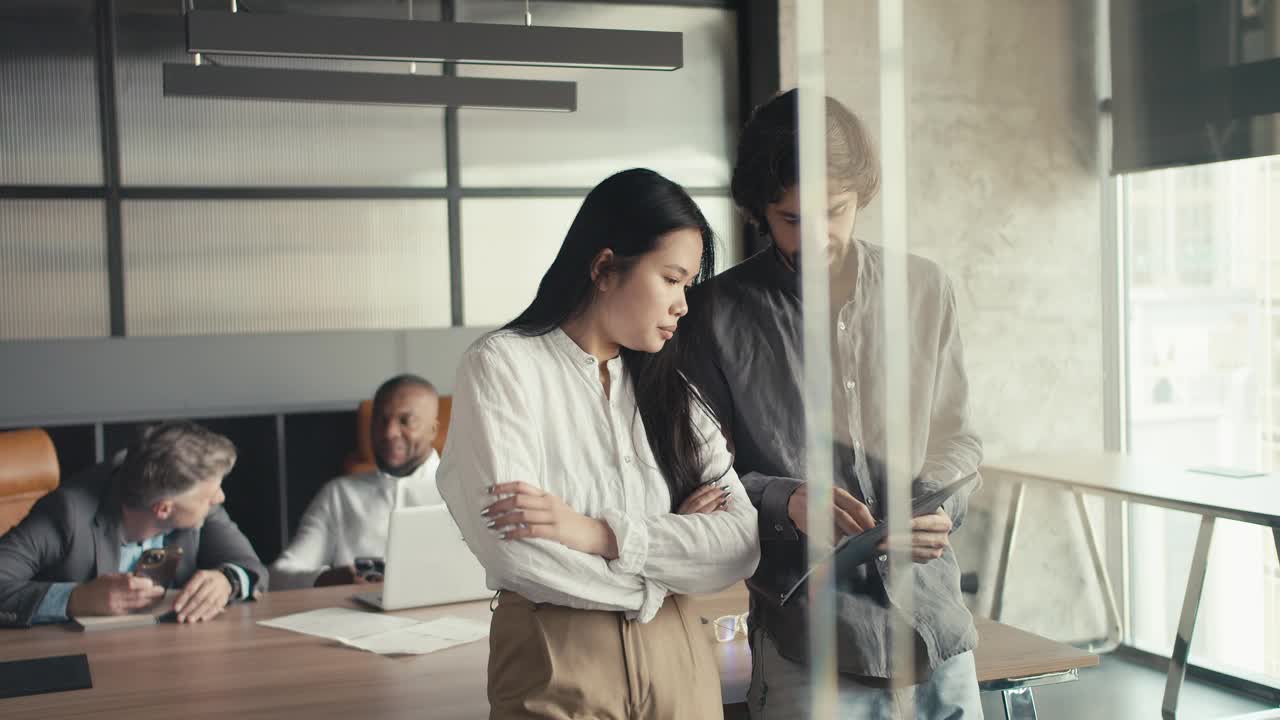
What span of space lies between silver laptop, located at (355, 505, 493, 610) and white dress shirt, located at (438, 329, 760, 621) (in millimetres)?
898

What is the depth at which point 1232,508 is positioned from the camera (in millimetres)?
869

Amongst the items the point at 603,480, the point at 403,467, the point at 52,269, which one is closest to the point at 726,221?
the point at 403,467

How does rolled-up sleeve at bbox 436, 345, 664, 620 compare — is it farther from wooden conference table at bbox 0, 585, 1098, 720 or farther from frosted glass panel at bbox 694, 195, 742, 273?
frosted glass panel at bbox 694, 195, 742, 273

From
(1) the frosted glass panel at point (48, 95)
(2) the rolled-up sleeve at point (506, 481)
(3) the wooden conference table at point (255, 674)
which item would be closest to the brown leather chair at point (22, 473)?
(3) the wooden conference table at point (255, 674)

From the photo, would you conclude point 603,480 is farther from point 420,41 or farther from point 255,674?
point 420,41

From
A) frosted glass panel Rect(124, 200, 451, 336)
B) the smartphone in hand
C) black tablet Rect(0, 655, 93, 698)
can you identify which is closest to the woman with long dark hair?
black tablet Rect(0, 655, 93, 698)

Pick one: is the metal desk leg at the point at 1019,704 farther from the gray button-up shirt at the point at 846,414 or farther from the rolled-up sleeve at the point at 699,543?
the rolled-up sleeve at the point at 699,543

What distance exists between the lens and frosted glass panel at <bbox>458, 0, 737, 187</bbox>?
4562mm

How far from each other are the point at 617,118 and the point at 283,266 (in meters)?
1.45

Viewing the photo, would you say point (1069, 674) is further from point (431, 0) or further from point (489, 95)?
point (431, 0)

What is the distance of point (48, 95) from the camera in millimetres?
4113

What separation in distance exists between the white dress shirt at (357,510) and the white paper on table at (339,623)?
115 centimetres

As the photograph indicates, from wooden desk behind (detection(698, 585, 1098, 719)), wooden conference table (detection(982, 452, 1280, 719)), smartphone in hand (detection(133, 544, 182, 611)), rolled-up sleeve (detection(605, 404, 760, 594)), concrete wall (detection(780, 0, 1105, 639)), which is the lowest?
smartphone in hand (detection(133, 544, 182, 611))

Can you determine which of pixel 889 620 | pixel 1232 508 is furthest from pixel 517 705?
pixel 1232 508
